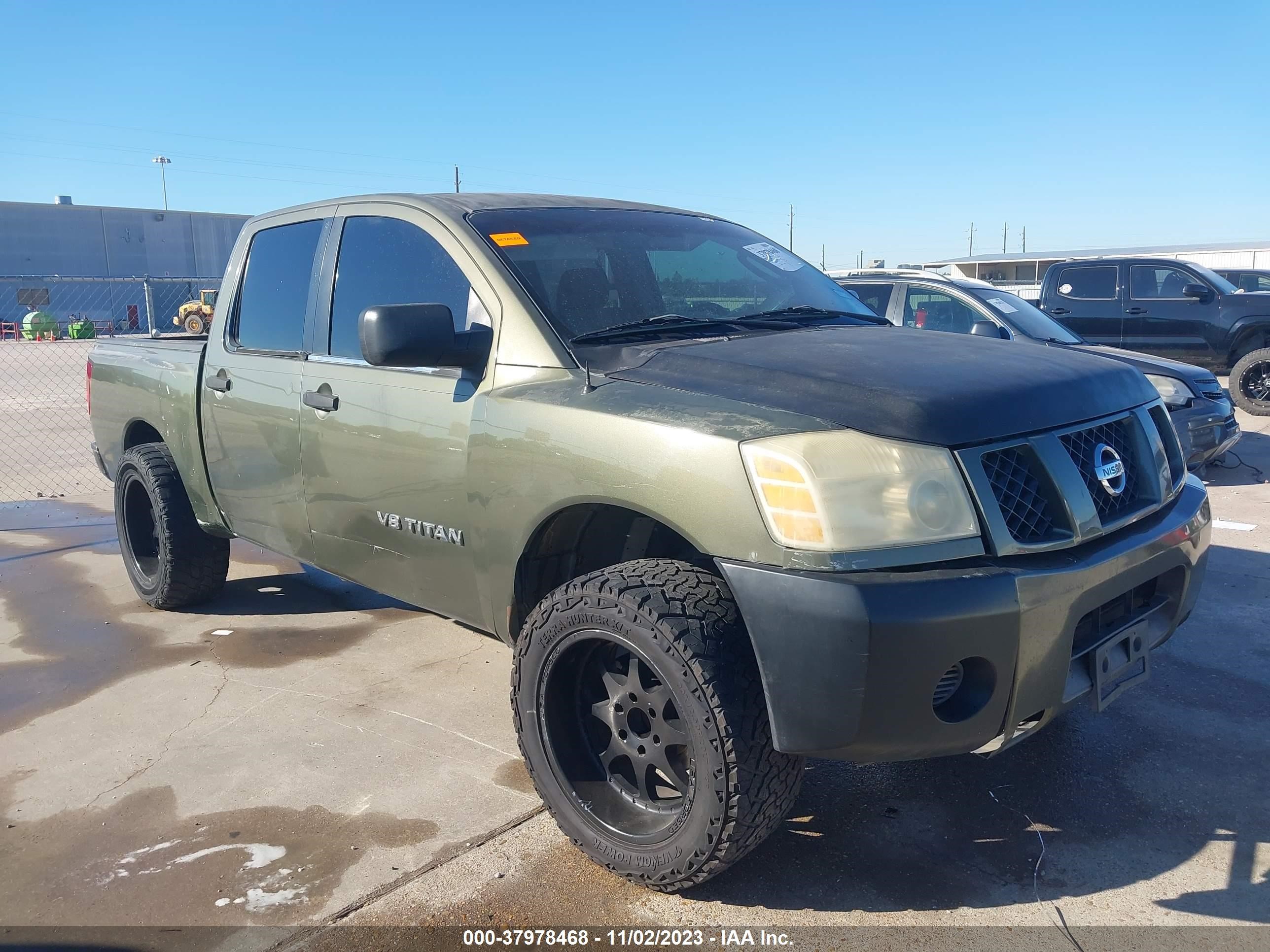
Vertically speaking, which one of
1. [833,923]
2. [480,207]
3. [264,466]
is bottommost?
[833,923]

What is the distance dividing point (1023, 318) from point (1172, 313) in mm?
4888

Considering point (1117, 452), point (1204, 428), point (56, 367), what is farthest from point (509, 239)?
point (56, 367)

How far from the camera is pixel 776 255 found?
13.0 ft

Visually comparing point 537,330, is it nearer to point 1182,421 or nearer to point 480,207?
point 480,207

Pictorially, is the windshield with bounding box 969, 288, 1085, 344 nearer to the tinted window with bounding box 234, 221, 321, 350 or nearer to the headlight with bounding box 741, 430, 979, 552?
the tinted window with bounding box 234, 221, 321, 350

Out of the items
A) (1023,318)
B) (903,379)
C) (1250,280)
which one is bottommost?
(903,379)

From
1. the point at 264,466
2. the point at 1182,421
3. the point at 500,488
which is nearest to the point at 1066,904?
the point at 500,488

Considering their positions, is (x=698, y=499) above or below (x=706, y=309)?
below

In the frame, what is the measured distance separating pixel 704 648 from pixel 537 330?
44.6 inches

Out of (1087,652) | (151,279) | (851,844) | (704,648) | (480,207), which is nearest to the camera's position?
(704,648)

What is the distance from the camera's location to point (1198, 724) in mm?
3451

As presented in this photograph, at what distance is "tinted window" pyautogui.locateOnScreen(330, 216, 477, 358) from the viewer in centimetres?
321

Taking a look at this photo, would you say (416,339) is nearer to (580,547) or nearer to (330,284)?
(580,547)

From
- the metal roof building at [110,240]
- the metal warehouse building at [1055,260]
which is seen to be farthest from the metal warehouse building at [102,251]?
the metal warehouse building at [1055,260]
